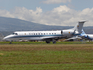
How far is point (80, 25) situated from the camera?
63.8 meters

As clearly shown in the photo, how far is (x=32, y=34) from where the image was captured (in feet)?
197

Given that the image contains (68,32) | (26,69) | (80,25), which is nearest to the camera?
(26,69)

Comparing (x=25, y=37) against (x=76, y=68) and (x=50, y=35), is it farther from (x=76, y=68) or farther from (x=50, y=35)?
(x=76, y=68)

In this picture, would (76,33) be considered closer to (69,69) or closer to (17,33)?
(17,33)

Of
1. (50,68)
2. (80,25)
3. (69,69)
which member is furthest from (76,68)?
(80,25)

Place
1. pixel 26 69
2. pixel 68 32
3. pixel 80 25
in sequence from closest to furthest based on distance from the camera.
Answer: pixel 26 69 → pixel 68 32 → pixel 80 25

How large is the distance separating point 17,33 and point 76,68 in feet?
153

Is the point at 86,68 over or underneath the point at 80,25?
underneath

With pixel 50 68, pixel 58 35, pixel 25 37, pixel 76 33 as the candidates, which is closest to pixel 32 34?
pixel 25 37

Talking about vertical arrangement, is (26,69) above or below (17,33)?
below

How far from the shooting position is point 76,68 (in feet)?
50.3

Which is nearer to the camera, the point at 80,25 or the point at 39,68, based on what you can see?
the point at 39,68

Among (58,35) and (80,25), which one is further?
(80,25)

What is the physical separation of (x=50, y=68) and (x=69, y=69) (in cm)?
154
